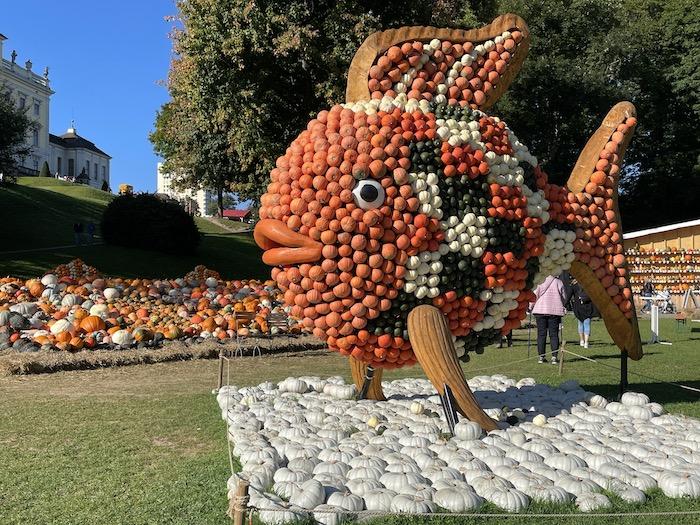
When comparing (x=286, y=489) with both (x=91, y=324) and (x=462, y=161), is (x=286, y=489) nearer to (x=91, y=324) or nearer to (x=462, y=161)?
(x=462, y=161)

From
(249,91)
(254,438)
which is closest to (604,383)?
(254,438)

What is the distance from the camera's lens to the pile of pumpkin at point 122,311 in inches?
460

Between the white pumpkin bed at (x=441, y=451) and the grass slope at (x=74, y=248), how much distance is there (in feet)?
48.6

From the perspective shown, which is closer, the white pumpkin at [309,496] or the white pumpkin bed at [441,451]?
the white pumpkin at [309,496]

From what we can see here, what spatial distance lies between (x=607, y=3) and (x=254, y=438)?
32557mm

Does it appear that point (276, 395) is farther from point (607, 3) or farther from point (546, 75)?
point (607, 3)

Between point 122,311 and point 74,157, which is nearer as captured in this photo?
point 122,311

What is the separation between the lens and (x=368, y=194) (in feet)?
19.0

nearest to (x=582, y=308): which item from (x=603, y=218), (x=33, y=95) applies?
(x=603, y=218)

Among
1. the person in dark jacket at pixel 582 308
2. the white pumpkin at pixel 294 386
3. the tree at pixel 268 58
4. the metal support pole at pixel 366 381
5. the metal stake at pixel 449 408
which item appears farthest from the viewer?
the tree at pixel 268 58

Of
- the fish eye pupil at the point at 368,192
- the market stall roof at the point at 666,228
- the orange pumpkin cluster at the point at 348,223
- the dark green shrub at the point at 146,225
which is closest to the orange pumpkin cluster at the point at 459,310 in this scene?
the orange pumpkin cluster at the point at 348,223

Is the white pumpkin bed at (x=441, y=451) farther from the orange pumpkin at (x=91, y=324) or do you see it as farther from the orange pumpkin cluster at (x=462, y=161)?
the orange pumpkin at (x=91, y=324)

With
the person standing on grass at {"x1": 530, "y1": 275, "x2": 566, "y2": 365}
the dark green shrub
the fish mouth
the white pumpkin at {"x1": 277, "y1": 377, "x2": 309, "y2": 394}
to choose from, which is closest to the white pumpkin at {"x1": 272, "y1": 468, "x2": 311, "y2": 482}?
the fish mouth

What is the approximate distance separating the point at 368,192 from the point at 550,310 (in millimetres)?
6737
